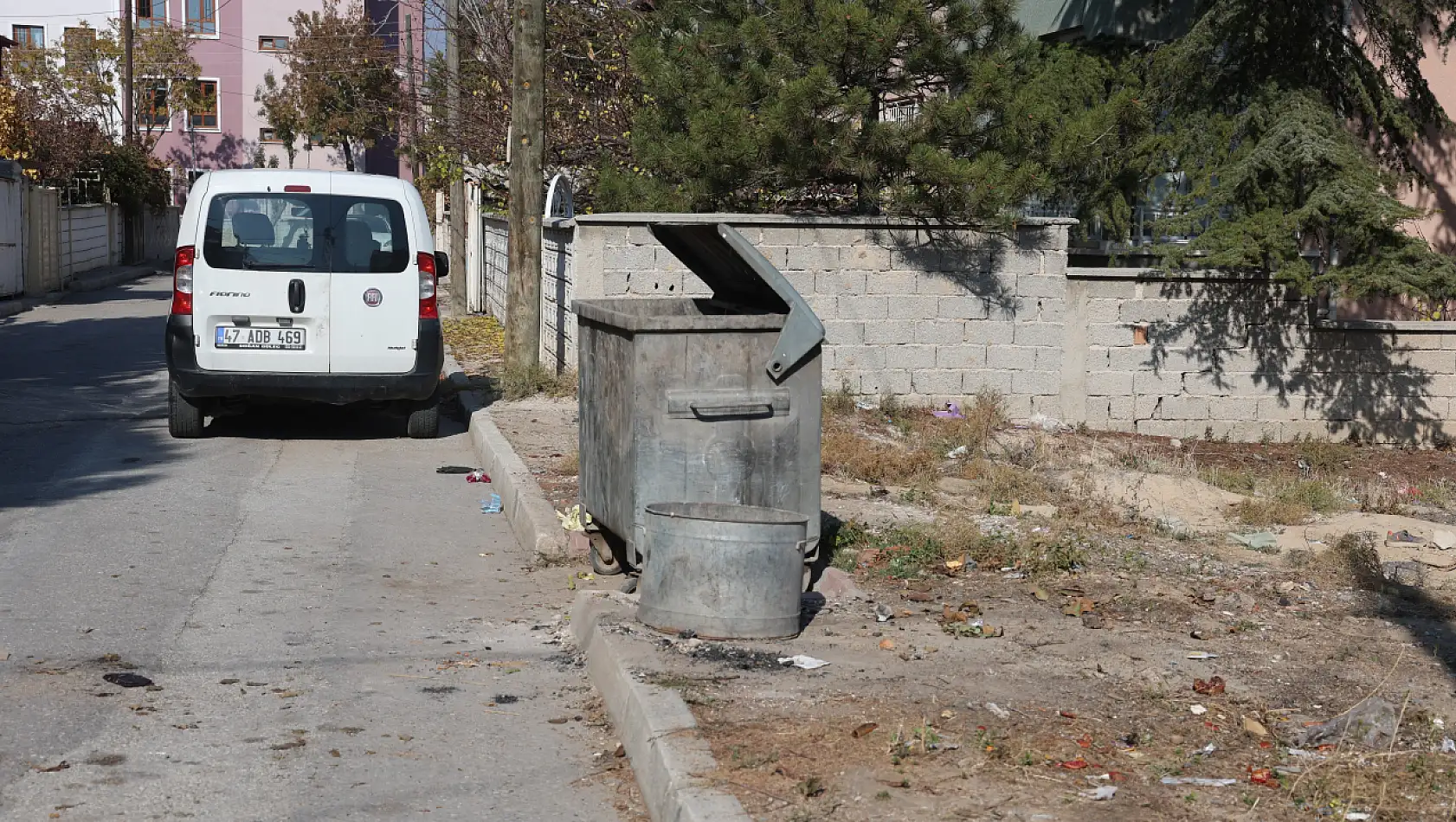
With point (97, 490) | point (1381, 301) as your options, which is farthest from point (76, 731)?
→ point (1381, 301)

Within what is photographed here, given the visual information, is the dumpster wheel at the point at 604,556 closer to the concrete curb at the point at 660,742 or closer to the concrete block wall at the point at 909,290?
the concrete curb at the point at 660,742

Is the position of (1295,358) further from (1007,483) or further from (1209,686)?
(1209,686)

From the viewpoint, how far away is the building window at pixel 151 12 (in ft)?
194

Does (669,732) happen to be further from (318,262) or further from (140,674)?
(318,262)

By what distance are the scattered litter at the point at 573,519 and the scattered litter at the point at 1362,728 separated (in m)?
3.80

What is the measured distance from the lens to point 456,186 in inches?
882

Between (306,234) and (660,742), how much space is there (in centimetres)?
771

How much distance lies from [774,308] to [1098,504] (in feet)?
10.3

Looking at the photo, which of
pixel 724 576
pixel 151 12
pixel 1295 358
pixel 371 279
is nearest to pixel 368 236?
pixel 371 279

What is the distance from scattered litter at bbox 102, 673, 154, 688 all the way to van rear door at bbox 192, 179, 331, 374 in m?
5.64

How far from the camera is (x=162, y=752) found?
16.1 ft

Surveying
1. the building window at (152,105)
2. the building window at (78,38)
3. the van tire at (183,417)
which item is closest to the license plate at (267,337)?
the van tire at (183,417)

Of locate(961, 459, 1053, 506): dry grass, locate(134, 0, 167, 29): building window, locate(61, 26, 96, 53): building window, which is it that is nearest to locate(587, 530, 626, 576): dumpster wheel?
locate(961, 459, 1053, 506): dry grass

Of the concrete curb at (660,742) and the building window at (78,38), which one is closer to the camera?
the concrete curb at (660,742)
